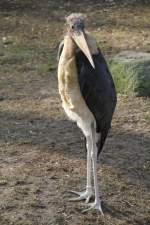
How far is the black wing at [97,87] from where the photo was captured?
416 centimetres

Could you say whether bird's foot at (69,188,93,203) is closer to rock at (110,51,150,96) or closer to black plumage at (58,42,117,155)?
black plumage at (58,42,117,155)

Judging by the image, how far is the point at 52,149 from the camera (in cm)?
579

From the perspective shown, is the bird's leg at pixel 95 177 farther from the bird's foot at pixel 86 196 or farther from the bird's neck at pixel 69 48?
the bird's neck at pixel 69 48

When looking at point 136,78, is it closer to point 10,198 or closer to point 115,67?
point 115,67

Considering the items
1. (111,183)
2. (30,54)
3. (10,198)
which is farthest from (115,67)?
(10,198)

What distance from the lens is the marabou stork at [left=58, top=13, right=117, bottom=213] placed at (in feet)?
13.6

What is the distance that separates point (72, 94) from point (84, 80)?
0.43 feet

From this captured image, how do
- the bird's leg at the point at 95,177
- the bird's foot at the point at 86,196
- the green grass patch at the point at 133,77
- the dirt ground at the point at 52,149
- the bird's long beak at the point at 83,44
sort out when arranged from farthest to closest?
the green grass patch at the point at 133,77 → the bird's foot at the point at 86,196 → the dirt ground at the point at 52,149 → the bird's leg at the point at 95,177 → the bird's long beak at the point at 83,44

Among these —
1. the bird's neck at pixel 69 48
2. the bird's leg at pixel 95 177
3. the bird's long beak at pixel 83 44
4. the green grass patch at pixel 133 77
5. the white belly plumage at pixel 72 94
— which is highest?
the bird's long beak at pixel 83 44

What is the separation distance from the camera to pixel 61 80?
13.9ft

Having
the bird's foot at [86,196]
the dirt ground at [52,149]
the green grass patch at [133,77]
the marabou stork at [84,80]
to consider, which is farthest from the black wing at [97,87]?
the green grass patch at [133,77]

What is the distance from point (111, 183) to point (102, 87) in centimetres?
112

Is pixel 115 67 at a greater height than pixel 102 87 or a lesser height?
lesser

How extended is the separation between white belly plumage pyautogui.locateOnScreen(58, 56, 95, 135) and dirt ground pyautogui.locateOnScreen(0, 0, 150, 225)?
72cm
